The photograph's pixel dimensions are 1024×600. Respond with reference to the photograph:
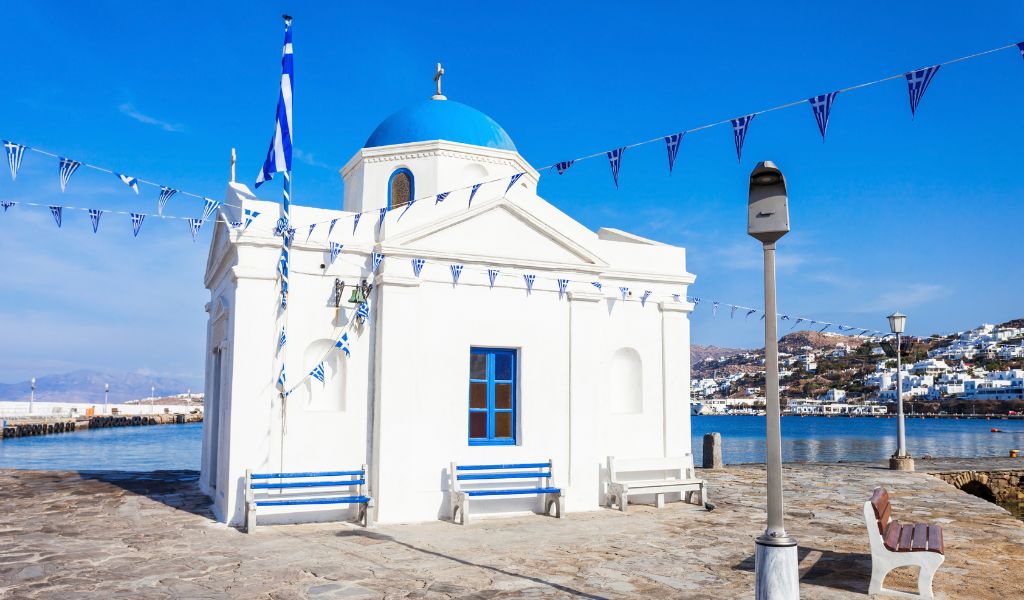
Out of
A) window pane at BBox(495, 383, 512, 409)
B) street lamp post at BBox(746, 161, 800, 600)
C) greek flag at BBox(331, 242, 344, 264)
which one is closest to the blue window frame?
window pane at BBox(495, 383, 512, 409)

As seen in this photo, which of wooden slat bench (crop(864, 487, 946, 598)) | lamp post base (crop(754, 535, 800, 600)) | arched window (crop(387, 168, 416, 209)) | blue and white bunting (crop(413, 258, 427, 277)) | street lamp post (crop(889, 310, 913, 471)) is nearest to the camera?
lamp post base (crop(754, 535, 800, 600))

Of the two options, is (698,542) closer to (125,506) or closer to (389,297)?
(389,297)

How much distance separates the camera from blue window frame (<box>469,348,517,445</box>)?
1160 centimetres

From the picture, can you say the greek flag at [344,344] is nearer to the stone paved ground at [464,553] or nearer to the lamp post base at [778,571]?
the stone paved ground at [464,553]

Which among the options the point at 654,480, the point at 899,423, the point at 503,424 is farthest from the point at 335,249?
the point at 899,423

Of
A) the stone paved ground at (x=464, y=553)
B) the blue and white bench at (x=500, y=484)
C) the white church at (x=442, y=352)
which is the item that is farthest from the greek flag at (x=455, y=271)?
the stone paved ground at (x=464, y=553)

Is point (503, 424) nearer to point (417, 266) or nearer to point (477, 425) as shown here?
point (477, 425)

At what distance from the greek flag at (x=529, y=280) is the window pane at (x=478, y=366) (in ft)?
4.10

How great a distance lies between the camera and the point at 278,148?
416 inches

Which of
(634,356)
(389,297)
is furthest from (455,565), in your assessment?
(634,356)

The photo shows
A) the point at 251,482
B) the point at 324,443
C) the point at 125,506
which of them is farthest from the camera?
the point at 125,506

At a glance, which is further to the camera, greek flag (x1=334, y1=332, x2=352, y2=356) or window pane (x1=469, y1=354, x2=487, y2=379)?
window pane (x1=469, y1=354, x2=487, y2=379)

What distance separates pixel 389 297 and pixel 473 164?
4.32 meters

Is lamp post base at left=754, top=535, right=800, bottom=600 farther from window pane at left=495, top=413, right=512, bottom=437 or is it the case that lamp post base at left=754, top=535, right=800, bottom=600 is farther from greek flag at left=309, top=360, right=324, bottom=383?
greek flag at left=309, top=360, right=324, bottom=383
